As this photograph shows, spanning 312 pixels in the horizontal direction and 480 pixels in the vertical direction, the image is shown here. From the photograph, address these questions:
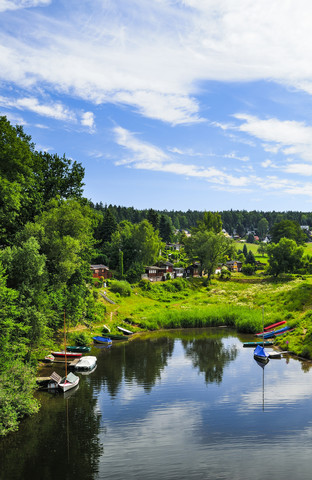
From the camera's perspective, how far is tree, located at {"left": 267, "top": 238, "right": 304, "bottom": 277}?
112 m

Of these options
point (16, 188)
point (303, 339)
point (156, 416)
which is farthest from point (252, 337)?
point (16, 188)

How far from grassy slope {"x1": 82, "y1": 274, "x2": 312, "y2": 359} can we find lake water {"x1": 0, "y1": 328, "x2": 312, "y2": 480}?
1518 centimetres

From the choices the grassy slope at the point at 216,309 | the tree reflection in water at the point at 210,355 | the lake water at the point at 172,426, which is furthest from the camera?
the grassy slope at the point at 216,309

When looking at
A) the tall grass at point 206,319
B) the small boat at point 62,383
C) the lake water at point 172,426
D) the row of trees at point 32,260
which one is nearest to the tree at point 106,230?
the tall grass at point 206,319

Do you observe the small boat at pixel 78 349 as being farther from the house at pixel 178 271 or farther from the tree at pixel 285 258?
the tree at pixel 285 258

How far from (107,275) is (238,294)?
113ft

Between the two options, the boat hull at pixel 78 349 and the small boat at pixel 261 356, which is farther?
the boat hull at pixel 78 349

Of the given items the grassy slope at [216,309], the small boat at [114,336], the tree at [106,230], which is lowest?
the small boat at [114,336]

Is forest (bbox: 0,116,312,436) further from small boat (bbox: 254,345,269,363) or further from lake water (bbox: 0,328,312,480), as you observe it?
small boat (bbox: 254,345,269,363)

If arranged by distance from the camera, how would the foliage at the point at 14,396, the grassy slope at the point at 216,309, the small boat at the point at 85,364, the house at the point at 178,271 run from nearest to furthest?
the foliage at the point at 14,396 < the small boat at the point at 85,364 < the grassy slope at the point at 216,309 < the house at the point at 178,271

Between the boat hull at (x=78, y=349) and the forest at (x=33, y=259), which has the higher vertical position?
the forest at (x=33, y=259)

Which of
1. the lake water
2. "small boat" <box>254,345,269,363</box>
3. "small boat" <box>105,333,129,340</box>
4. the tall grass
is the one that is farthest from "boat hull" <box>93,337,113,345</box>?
"small boat" <box>254,345,269,363</box>

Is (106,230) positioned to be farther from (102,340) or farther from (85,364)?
(85,364)

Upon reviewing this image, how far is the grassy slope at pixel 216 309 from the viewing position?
62.7m
